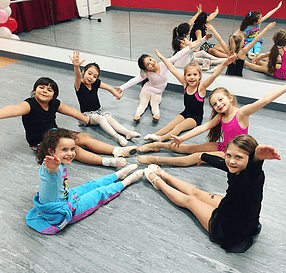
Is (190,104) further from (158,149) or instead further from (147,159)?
(147,159)

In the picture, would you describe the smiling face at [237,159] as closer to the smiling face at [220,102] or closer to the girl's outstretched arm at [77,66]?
the smiling face at [220,102]

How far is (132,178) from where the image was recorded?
6.56 ft

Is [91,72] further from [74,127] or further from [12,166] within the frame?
[12,166]

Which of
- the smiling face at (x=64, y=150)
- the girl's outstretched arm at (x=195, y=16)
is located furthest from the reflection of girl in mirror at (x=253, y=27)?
the smiling face at (x=64, y=150)

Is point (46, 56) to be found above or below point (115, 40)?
below

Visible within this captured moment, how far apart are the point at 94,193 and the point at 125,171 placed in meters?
0.31

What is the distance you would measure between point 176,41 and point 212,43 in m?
0.38

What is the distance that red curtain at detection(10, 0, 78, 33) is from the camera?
4125 mm

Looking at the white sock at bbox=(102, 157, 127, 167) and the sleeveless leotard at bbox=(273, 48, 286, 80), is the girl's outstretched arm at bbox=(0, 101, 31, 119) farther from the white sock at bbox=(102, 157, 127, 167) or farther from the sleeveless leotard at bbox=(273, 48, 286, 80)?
the sleeveless leotard at bbox=(273, 48, 286, 80)

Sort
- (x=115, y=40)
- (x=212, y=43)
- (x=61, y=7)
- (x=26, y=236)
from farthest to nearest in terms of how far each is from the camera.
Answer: (x=61, y=7) < (x=115, y=40) < (x=212, y=43) < (x=26, y=236)

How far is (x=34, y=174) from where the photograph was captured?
84.1 inches

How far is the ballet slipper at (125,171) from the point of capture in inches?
79.5

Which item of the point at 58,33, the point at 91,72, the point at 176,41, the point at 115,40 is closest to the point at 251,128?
the point at 176,41

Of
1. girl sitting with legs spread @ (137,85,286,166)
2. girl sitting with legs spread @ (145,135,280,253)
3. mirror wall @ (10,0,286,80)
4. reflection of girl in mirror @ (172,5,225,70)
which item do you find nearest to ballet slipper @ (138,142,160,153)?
girl sitting with legs spread @ (137,85,286,166)
